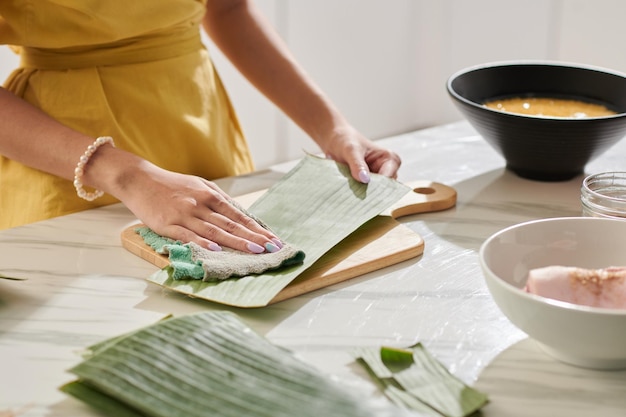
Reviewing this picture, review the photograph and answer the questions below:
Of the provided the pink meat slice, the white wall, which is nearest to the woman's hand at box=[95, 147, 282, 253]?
the pink meat slice

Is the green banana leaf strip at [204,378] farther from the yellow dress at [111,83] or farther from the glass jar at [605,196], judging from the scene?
the yellow dress at [111,83]

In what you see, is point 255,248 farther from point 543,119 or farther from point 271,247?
point 543,119

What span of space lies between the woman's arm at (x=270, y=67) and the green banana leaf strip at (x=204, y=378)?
2.39 ft

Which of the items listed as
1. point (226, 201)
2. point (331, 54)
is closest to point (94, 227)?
point (226, 201)

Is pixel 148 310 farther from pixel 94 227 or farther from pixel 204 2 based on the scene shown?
pixel 204 2

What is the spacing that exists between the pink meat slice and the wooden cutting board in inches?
10.8

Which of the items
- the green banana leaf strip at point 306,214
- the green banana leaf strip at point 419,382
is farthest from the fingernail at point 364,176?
the green banana leaf strip at point 419,382

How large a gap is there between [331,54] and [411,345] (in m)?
2.67

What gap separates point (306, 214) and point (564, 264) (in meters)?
0.37

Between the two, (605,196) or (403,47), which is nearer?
(605,196)

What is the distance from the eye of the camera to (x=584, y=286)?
86 centimetres

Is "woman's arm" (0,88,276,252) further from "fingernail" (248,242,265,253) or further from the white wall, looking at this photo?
the white wall

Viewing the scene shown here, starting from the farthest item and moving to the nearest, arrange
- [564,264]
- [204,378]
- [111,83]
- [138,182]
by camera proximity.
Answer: [111,83]
[138,182]
[564,264]
[204,378]

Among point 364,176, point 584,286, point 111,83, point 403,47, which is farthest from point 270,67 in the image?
point 403,47
